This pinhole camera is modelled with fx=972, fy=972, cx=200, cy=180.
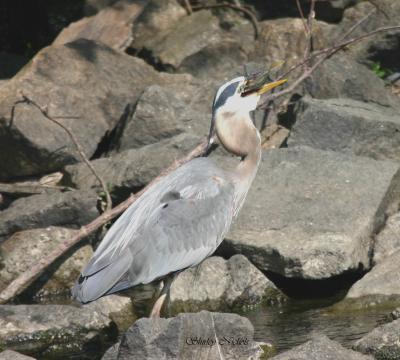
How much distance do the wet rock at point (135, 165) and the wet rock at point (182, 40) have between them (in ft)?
9.11

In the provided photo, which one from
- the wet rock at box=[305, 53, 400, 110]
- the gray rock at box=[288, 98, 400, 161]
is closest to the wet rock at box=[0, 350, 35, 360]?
the gray rock at box=[288, 98, 400, 161]

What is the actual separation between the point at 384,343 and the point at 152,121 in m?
4.87

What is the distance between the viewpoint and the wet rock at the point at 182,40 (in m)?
12.1

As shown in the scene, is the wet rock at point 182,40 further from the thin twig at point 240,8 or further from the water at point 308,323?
the water at point 308,323

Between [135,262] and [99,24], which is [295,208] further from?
[99,24]

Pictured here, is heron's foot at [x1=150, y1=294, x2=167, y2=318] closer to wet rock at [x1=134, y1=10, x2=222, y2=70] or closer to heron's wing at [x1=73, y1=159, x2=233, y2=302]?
heron's wing at [x1=73, y1=159, x2=233, y2=302]

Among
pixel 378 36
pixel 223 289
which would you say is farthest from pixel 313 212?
pixel 378 36

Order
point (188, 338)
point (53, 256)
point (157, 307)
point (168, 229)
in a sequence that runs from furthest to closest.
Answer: point (53, 256), point (168, 229), point (157, 307), point (188, 338)

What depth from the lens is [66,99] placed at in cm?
1055

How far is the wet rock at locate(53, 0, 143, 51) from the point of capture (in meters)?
12.4

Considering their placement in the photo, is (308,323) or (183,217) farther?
(308,323)

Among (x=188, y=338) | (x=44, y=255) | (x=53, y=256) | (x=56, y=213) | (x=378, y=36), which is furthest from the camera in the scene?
(x=378, y=36)

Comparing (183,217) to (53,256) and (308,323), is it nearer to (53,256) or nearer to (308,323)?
(308,323)

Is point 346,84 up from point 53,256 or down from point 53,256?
down
